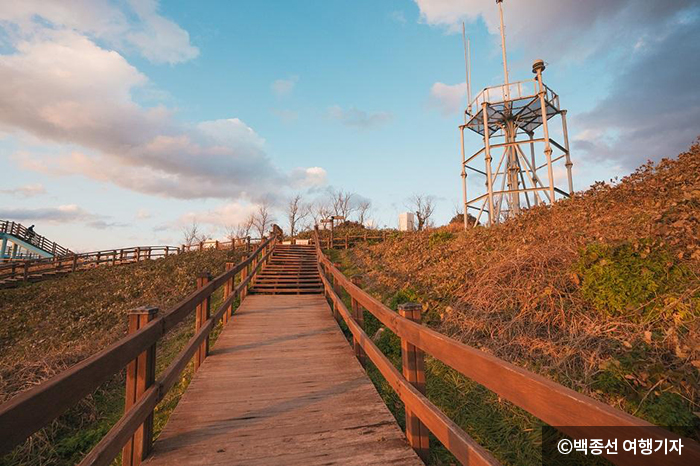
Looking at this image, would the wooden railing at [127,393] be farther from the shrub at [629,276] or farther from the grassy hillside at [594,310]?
the shrub at [629,276]

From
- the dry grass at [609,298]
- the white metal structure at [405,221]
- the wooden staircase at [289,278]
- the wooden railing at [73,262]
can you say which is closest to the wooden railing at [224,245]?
the wooden railing at [73,262]

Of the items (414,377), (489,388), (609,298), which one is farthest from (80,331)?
(609,298)

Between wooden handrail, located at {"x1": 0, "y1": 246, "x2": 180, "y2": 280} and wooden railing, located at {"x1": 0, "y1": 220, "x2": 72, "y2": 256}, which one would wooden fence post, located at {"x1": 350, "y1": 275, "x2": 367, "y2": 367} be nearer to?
wooden handrail, located at {"x1": 0, "y1": 246, "x2": 180, "y2": 280}

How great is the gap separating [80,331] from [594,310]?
1396 cm

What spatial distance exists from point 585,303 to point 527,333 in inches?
37.0

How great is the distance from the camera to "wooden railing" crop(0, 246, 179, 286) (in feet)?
59.0

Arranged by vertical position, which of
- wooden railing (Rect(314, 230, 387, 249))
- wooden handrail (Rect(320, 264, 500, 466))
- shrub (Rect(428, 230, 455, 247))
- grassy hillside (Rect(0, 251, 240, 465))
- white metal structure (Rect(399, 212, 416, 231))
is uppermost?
white metal structure (Rect(399, 212, 416, 231))

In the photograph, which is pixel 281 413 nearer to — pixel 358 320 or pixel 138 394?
pixel 138 394

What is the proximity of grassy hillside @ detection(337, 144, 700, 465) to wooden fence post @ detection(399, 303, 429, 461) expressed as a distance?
670 mm

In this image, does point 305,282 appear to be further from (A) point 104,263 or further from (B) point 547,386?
(A) point 104,263

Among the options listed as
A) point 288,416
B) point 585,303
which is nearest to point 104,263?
point 288,416

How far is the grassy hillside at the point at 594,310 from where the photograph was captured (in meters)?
2.96

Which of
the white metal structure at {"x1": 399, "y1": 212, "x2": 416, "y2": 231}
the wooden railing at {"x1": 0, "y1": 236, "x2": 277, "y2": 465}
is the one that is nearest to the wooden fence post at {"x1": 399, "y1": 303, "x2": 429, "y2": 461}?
the wooden railing at {"x1": 0, "y1": 236, "x2": 277, "y2": 465}

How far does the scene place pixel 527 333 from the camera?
453 cm
